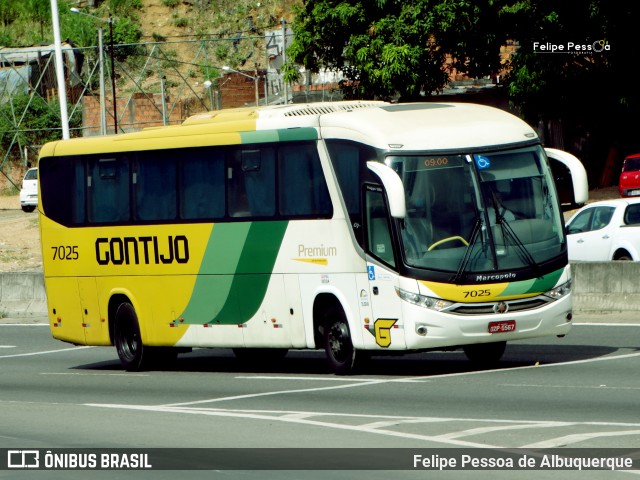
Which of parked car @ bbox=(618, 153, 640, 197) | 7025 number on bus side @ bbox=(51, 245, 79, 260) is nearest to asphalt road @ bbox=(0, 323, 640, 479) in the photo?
7025 number on bus side @ bbox=(51, 245, 79, 260)

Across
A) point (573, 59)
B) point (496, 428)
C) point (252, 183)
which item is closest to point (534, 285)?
point (252, 183)

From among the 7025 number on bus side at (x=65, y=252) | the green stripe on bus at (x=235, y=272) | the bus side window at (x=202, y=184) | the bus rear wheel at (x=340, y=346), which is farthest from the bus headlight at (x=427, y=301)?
the 7025 number on bus side at (x=65, y=252)

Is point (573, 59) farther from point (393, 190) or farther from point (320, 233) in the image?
point (393, 190)

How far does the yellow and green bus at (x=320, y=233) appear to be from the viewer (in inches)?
626

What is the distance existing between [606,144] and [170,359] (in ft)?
107

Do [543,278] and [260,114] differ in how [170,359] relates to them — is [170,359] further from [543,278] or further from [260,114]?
[543,278]

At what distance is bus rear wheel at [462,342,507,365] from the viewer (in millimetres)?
17359

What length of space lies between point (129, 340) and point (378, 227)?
18.1ft

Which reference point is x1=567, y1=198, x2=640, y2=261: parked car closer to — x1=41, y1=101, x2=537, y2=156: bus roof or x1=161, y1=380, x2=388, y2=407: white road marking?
x1=41, y1=101, x2=537, y2=156: bus roof

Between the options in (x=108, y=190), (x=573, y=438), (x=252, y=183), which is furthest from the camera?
(x=108, y=190)

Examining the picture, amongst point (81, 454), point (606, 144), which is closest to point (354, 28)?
point (606, 144)

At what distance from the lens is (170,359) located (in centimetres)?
2119

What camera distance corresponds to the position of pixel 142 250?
19422 millimetres

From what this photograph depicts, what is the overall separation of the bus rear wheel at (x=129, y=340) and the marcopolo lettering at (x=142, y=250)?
73 cm
